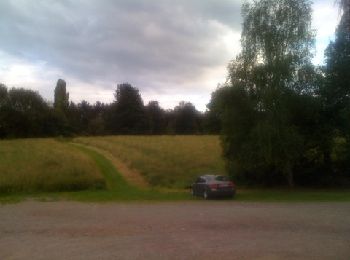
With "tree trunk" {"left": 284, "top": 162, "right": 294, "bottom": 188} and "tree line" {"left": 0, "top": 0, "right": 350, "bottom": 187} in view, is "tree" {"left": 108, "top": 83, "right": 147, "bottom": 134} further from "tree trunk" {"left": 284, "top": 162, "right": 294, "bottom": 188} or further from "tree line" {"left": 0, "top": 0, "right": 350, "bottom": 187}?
"tree trunk" {"left": 284, "top": 162, "right": 294, "bottom": 188}

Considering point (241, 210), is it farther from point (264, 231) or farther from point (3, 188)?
point (3, 188)

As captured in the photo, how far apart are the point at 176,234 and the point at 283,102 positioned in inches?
777

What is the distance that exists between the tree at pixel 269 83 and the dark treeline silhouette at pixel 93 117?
64.2 meters

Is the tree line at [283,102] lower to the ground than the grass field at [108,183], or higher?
higher

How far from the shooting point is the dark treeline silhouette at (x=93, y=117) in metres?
104

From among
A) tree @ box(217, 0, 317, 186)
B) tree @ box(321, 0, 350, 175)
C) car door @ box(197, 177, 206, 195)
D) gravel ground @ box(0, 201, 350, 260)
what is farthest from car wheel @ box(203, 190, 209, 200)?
tree @ box(321, 0, 350, 175)

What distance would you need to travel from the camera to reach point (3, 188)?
95.4 feet

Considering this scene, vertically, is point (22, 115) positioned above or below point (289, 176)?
above

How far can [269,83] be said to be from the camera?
1238 inches

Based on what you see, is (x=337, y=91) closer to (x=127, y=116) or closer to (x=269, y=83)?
Answer: (x=269, y=83)

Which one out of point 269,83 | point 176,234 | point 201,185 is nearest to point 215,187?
point 201,185

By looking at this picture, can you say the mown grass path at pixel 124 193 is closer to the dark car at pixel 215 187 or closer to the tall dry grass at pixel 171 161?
the dark car at pixel 215 187

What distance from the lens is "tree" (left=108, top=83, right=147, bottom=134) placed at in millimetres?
115688

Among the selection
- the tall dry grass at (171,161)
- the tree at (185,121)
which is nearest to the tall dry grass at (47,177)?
the tall dry grass at (171,161)
